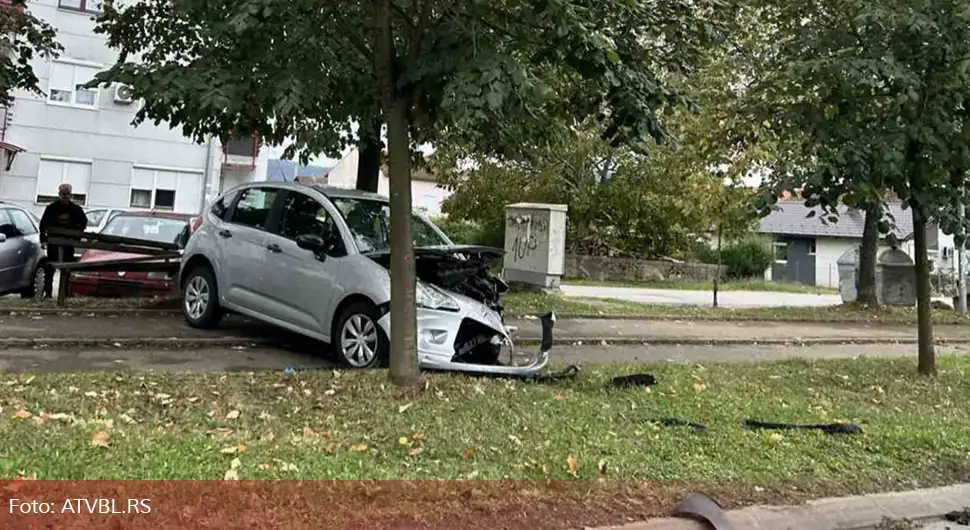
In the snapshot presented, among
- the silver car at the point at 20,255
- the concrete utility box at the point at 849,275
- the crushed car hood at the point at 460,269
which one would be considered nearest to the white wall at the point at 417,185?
the concrete utility box at the point at 849,275

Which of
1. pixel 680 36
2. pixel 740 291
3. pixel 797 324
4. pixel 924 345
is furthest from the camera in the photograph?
pixel 740 291

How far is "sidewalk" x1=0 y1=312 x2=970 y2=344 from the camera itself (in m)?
8.73

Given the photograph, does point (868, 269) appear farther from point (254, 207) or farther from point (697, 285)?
point (254, 207)

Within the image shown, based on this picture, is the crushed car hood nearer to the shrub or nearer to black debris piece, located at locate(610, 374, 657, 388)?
black debris piece, located at locate(610, 374, 657, 388)

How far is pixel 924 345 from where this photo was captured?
8281mm

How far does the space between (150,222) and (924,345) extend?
40.0 feet

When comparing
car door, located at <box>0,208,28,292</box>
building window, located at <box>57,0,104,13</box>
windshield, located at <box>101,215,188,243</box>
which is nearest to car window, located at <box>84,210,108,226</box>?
windshield, located at <box>101,215,188,243</box>

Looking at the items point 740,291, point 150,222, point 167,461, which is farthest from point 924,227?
point 740,291

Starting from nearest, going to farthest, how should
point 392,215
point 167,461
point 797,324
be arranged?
point 167,461 → point 392,215 → point 797,324

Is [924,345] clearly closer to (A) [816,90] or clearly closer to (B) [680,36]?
(A) [816,90]

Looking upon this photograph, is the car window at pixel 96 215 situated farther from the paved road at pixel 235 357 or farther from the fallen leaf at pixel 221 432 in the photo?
the fallen leaf at pixel 221 432

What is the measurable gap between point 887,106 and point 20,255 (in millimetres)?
11636

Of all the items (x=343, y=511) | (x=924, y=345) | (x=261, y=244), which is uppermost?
(x=261, y=244)

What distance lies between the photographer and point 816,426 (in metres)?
5.98
